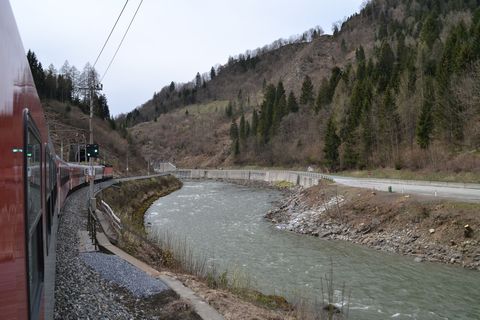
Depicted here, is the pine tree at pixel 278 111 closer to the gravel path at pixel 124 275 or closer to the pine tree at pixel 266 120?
the pine tree at pixel 266 120

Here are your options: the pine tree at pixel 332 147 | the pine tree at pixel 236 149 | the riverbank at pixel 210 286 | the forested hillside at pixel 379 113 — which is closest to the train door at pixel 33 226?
the riverbank at pixel 210 286

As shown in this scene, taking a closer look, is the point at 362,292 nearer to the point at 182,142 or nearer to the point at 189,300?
the point at 189,300

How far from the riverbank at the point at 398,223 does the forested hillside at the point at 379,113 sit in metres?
14.3

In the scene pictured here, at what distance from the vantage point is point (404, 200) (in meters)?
26.0

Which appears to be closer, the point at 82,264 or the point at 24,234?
the point at 24,234

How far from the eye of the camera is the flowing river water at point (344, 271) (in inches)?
540

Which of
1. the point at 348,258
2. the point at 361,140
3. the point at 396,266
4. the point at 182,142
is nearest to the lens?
the point at 396,266

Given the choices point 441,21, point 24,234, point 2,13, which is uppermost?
point 441,21

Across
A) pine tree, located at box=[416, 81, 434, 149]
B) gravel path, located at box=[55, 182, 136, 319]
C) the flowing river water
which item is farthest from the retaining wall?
gravel path, located at box=[55, 182, 136, 319]

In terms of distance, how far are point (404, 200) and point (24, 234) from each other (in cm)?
2572

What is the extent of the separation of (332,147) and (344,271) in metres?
52.8

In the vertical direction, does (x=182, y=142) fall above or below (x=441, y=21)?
below

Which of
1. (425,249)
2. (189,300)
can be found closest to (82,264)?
(189,300)

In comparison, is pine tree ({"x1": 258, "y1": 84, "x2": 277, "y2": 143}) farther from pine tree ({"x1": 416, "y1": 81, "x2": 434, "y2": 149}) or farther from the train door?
the train door
